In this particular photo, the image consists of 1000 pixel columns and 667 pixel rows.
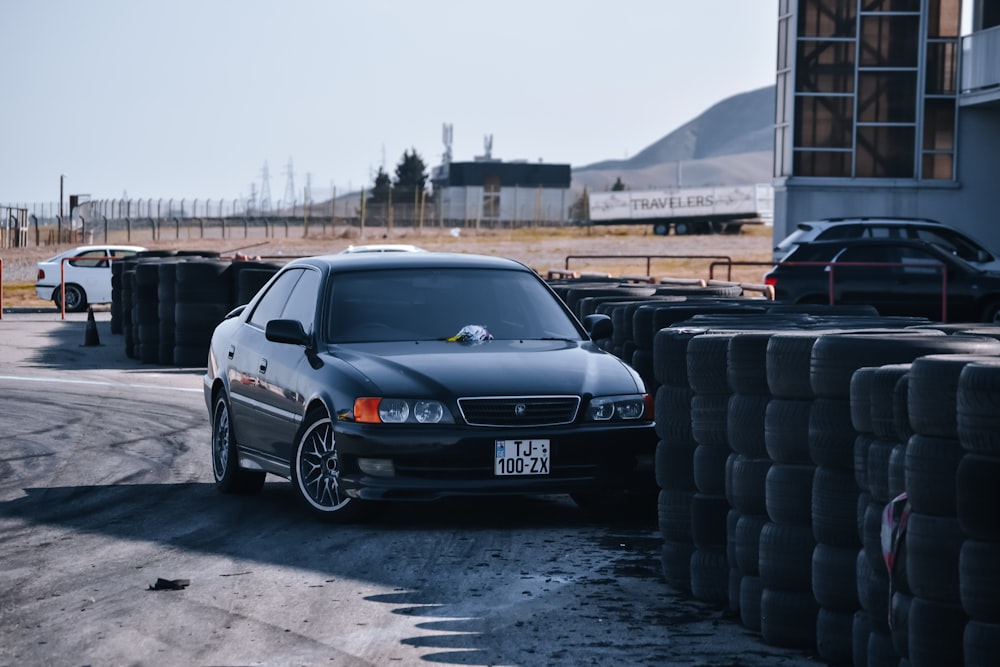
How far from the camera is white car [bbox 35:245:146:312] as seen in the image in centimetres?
3728

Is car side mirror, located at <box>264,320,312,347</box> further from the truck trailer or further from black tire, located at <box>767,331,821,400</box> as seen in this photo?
the truck trailer

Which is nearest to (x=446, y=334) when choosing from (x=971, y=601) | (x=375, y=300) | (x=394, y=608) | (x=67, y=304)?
(x=375, y=300)

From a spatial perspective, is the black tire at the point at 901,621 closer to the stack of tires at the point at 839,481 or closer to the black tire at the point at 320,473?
the stack of tires at the point at 839,481

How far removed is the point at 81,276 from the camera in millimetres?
37750

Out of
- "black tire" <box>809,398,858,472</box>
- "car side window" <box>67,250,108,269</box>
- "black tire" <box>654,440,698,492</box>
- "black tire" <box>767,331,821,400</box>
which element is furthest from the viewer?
"car side window" <box>67,250,108,269</box>

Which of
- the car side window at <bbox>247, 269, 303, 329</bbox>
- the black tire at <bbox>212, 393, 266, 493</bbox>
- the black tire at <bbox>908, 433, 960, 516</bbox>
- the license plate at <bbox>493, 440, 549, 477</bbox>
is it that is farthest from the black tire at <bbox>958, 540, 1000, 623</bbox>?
the car side window at <bbox>247, 269, 303, 329</bbox>

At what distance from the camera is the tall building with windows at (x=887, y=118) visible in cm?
3906

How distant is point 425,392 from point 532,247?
66.3m

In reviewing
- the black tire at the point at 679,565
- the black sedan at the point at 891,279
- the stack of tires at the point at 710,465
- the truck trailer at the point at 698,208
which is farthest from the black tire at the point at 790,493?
the truck trailer at the point at 698,208

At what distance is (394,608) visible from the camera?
266 inches

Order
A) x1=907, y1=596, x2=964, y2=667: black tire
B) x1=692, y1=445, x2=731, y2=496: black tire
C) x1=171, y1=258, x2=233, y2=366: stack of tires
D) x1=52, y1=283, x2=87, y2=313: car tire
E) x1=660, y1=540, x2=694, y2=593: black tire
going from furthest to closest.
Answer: x1=52, y1=283, x2=87, y2=313: car tire < x1=171, y1=258, x2=233, y2=366: stack of tires < x1=660, y1=540, x2=694, y2=593: black tire < x1=692, y1=445, x2=731, y2=496: black tire < x1=907, y1=596, x2=964, y2=667: black tire

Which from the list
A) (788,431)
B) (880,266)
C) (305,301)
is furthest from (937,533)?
(880,266)

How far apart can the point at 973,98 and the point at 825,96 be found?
3662mm

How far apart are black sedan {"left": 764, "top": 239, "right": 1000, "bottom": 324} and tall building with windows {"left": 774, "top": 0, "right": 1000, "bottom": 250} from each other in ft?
42.9
